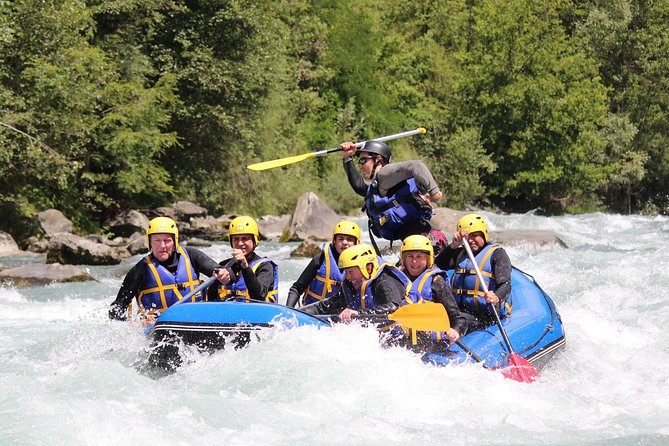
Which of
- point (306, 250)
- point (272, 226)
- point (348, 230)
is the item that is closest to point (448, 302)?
point (348, 230)

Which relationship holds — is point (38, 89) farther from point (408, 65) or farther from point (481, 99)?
point (408, 65)

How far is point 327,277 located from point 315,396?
1787 millimetres

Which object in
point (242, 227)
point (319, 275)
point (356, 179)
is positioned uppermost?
point (356, 179)

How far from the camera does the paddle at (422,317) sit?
5.95 m

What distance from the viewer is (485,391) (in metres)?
5.90

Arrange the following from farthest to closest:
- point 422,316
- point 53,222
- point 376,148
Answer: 1. point 53,222
2. point 376,148
3. point 422,316

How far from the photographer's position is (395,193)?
705 centimetres

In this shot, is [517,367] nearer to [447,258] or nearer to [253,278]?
[447,258]

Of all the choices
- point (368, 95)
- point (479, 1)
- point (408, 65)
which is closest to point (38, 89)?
point (368, 95)

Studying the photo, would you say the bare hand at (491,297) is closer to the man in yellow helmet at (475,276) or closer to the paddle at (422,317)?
the man in yellow helmet at (475,276)

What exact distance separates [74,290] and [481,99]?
1931 cm

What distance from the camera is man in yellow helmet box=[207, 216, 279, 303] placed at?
21.8ft

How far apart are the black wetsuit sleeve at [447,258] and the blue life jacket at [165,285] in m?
1.89

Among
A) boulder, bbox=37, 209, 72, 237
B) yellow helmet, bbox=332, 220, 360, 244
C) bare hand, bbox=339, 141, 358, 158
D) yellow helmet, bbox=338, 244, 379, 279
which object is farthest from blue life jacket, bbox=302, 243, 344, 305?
boulder, bbox=37, 209, 72, 237
